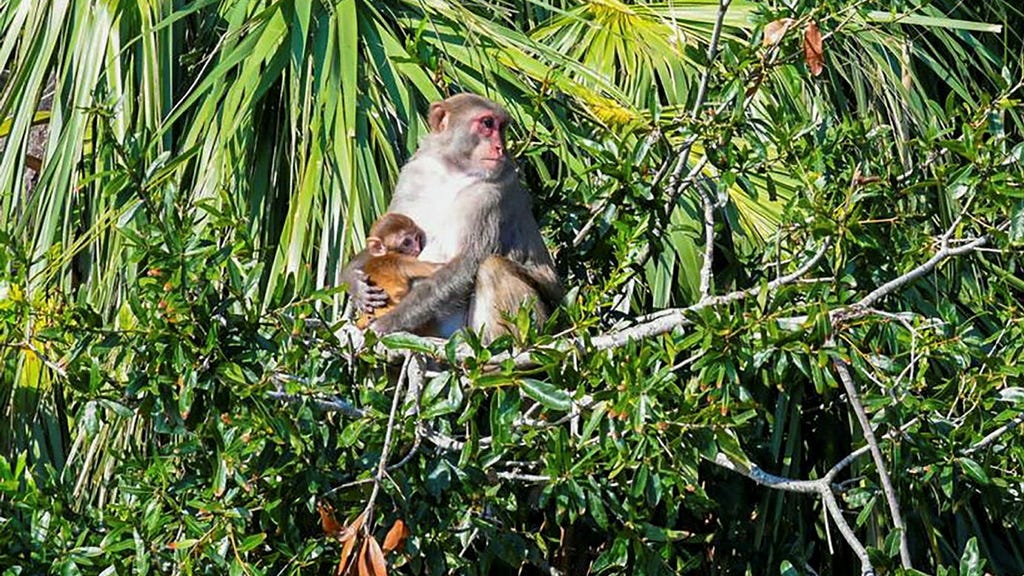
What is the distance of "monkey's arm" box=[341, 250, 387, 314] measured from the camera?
438cm

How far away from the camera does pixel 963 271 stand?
158 inches

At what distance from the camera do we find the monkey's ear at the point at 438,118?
4.61 m

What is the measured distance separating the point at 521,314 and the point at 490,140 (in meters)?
→ 1.73

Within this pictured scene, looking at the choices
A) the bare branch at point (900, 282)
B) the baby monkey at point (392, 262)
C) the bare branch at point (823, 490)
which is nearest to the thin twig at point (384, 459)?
the bare branch at point (823, 490)

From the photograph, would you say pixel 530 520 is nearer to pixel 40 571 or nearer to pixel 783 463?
pixel 783 463

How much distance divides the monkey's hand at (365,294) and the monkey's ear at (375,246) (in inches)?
2.4

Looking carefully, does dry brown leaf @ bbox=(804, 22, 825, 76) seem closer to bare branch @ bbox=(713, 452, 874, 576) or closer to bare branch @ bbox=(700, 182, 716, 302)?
bare branch @ bbox=(700, 182, 716, 302)

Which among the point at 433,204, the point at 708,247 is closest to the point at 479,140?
the point at 433,204

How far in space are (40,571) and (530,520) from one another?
3.90ft

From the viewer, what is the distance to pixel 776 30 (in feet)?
11.9

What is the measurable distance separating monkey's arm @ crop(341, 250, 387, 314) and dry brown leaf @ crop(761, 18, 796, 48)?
124 cm

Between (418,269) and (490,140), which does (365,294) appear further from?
(490,140)

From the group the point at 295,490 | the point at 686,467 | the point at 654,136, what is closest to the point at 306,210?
the point at 654,136

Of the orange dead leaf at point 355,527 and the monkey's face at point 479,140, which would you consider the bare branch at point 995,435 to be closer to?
the orange dead leaf at point 355,527
